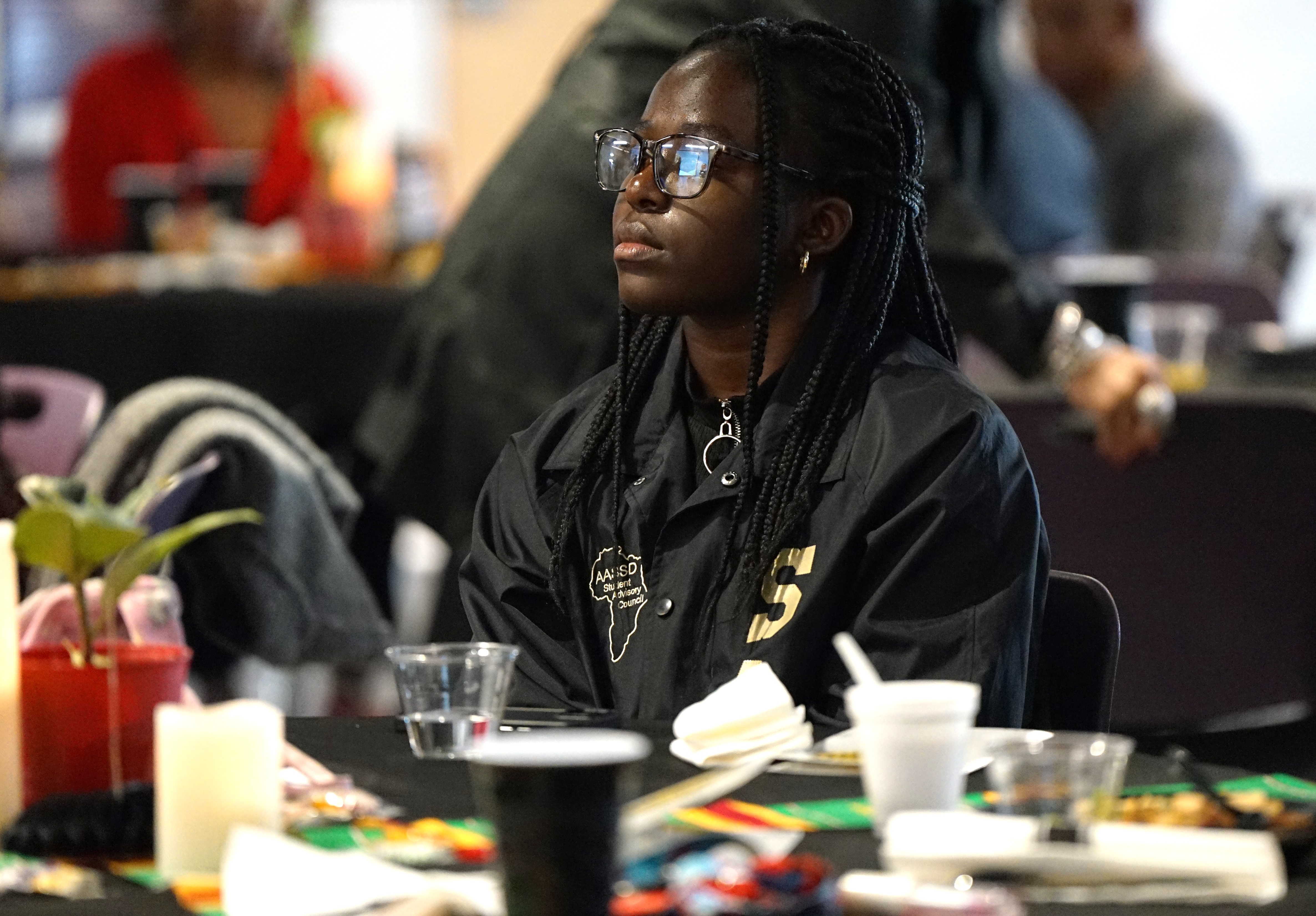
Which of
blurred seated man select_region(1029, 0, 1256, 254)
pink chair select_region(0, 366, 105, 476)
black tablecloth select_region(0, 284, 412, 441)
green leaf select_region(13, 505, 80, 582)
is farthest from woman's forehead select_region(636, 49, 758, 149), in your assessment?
blurred seated man select_region(1029, 0, 1256, 254)

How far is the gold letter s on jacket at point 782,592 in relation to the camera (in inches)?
59.6

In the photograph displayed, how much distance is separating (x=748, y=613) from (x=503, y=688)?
0.27 m

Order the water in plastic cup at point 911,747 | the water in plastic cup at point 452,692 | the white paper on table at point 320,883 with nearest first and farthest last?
the white paper on table at point 320,883 < the water in plastic cup at point 911,747 < the water in plastic cup at point 452,692

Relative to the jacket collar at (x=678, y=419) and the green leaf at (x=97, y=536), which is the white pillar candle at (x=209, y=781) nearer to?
the green leaf at (x=97, y=536)

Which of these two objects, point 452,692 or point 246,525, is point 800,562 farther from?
point 246,525

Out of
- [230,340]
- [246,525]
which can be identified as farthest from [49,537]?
[230,340]

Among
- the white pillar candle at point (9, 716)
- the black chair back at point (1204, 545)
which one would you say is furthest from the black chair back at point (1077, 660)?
the black chair back at point (1204, 545)

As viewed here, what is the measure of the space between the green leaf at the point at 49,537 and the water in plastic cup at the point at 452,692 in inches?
9.0

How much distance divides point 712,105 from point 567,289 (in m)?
1.12

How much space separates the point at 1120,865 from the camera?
0.97 meters

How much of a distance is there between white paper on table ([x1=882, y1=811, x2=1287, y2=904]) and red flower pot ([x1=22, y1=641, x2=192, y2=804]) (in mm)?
471

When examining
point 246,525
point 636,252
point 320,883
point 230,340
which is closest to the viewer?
point 320,883

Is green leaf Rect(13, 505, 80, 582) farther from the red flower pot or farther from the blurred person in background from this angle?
the blurred person in background

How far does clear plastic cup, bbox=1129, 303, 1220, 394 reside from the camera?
3.24 meters
